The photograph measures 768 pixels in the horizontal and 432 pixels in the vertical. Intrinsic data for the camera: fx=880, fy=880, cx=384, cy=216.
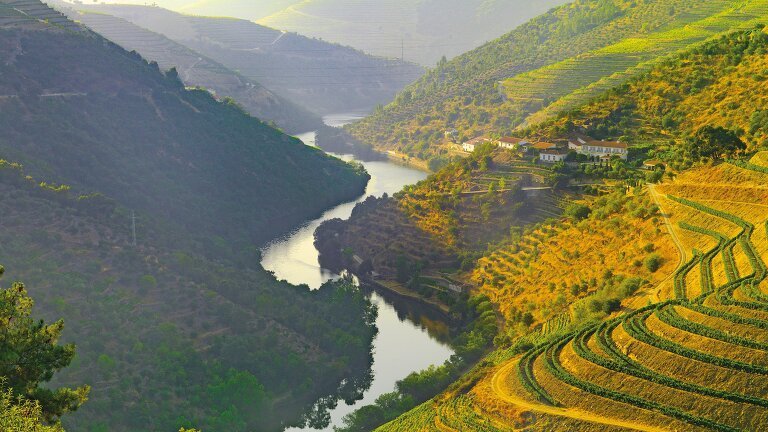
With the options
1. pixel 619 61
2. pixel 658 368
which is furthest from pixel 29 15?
pixel 658 368

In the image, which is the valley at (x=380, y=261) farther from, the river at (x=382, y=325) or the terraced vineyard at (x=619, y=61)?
the terraced vineyard at (x=619, y=61)

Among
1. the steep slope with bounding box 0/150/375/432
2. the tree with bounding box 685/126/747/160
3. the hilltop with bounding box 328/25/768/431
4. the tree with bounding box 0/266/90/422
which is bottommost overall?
the steep slope with bounding box 0/150/375/432

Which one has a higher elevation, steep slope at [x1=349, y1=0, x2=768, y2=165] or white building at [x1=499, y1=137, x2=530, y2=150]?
steep slope at [x1=349, y1=0, x2=768, y2=165]

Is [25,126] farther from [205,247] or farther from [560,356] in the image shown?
[560,356]

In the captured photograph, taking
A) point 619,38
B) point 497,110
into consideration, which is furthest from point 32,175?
point 619,38

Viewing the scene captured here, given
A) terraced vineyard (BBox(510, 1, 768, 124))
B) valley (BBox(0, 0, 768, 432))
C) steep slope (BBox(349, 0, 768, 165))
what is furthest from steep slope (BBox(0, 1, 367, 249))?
steep slope (BBox(349, 0, 768, 165))

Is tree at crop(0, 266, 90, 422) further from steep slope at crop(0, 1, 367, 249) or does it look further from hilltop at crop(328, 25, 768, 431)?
steep slope at crop(0, 1, 367, 249)

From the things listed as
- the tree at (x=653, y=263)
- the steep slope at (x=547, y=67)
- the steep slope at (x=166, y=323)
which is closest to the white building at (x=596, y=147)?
the steep slope at (x=547, y=67)

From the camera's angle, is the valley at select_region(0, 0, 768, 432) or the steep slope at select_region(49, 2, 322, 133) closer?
the valley at select_region(0, 0, 768, 432)
